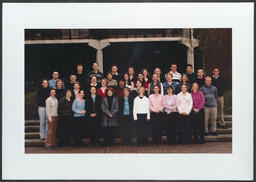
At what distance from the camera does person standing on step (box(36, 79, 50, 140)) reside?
25.1 feet

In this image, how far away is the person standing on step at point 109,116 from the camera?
7613 millimetres

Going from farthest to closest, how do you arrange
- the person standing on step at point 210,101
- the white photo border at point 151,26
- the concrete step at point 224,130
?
the person standing on step at point 210,101 < the concrete step at point 224,130 < the white photo border at point 151,26

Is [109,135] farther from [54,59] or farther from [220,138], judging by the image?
[220,138]

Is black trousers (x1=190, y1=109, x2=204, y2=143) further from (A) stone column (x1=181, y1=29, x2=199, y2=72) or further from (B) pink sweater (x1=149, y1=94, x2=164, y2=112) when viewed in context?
(A) stone column (x1=181, y1=29, x2=199, y2=72)

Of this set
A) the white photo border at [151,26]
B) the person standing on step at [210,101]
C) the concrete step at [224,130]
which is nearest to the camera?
the white photo border at [151,26]

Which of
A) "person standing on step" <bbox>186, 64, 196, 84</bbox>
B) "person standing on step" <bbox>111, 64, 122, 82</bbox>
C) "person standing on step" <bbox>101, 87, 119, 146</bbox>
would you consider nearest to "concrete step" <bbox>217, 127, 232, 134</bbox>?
"person standing on step" <bbox>186, 64, 196, 84</bbox>

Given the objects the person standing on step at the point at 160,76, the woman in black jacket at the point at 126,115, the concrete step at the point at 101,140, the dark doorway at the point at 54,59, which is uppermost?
the dark doorway at the point at 54,59

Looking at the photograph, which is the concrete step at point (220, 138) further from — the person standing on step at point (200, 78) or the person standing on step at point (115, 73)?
the person standing on step at point (115, 73)

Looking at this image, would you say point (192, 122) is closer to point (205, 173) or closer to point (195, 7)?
point (205, 173)

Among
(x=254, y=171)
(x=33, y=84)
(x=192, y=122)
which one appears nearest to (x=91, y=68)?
(x=33, y=84)

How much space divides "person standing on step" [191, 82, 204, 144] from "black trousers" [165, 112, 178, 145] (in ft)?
1.31

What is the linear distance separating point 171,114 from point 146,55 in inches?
55.8

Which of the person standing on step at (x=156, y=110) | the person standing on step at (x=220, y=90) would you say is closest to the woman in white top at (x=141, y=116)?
the person standing on step at (x=156, y=110)

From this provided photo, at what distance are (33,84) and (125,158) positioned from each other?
259cm
